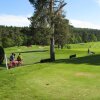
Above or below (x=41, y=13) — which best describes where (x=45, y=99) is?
below

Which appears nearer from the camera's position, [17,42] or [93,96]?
[93,96]

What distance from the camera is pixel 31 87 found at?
18.8 metres

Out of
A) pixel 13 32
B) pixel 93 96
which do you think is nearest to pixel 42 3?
pixel 93 96

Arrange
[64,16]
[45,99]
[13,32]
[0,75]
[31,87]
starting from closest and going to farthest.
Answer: [45,99]
[31,87]
[0,75]
[64,16]
[13,32]

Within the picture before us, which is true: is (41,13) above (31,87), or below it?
above

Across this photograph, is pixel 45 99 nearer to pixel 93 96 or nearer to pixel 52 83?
pixel 93 96

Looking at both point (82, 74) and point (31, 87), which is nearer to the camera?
point (31, 87)

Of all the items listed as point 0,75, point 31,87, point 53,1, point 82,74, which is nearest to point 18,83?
point 31,87

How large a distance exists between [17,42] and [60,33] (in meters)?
132

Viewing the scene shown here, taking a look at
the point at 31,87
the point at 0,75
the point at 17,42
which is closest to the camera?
the point at 31,87

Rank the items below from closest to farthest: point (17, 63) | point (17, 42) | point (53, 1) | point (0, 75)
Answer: point (0, 75), point (17, 63), point (53, 1), point (17, 42)

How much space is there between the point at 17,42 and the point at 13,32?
1361cm

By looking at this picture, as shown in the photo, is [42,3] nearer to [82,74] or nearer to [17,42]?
[82,74]

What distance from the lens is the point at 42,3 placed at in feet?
147
